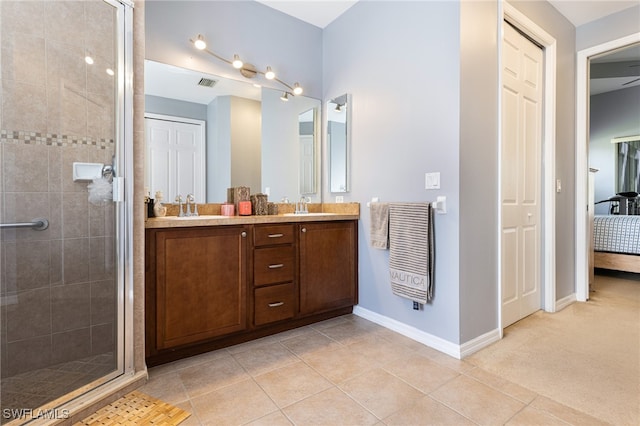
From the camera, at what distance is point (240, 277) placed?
A: 6.96ft

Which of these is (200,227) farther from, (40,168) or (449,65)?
(449,65)

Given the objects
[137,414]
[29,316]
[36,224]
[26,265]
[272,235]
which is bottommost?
[137,414]

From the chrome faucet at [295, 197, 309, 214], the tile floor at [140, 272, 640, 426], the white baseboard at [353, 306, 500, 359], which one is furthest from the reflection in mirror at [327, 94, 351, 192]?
the tile floor at [140, 272, 640, 426]

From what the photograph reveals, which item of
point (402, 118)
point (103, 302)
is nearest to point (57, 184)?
point (103, 302)

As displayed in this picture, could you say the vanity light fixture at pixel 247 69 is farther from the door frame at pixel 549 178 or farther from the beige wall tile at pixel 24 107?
the door frame at pixel 549 178

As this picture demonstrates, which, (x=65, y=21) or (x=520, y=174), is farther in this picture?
(x=520, y=174)

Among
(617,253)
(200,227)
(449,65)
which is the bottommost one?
(617,253)

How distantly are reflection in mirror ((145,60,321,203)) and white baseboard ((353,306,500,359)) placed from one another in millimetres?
1309

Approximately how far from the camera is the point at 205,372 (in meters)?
1.82

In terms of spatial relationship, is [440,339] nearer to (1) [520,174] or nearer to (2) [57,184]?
(1) [520,174]

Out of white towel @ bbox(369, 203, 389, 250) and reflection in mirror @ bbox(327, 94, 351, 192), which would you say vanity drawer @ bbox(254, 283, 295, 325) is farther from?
reflection in mirror @ bbox(327, 94, 351, 192)

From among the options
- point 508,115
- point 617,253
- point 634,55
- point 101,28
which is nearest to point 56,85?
point 101,28

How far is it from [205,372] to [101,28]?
1949 millimetres

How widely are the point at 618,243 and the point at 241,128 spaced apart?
176 inches
